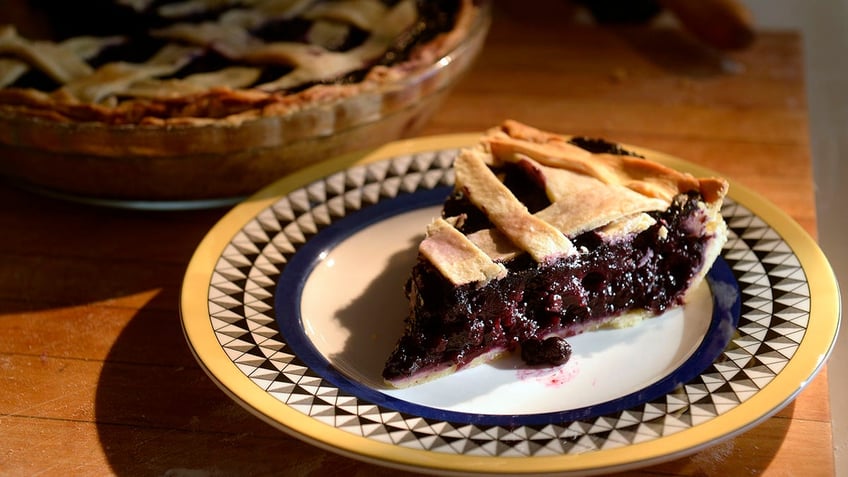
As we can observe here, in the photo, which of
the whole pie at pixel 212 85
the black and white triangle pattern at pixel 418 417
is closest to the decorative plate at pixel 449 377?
the black and white triangle pattern at pixel 418 417

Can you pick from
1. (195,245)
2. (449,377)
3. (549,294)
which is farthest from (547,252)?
(195,245)

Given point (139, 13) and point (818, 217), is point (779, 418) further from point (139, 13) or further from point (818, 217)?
point (139, 13)

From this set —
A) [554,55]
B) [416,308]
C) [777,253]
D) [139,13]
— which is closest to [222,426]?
[416,308]

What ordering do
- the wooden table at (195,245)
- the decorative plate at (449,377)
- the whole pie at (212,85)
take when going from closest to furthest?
the decorative plate at (449,377), the wooden table at (195,245), the whole pie at (212,85)

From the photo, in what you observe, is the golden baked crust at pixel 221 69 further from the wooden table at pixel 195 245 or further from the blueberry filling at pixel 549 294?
the blueberry filling at pixel 549 294

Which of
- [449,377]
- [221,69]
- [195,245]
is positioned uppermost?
[221,69]

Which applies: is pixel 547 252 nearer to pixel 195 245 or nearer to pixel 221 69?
pixel 195 245
